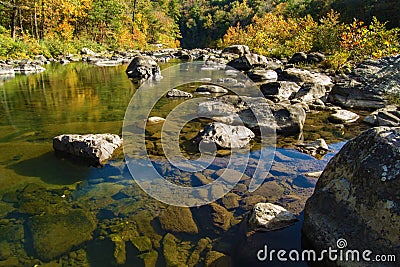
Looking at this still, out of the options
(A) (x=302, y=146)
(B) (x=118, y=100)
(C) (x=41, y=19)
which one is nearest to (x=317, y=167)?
(A) (x=302, y=146)

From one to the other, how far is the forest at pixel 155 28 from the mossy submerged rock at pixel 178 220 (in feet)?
41.5

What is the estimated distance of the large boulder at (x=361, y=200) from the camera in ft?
7.91

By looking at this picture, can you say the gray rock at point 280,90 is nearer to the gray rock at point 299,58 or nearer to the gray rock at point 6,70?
the gray rock at point 299,58

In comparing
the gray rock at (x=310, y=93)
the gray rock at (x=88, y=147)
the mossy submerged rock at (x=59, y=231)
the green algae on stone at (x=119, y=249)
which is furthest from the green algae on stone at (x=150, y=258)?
the gray rock at (x=310, y=93)

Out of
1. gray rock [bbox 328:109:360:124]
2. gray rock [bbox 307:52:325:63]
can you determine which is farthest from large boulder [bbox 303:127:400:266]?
gray rock [bbox 307:52:325:63]

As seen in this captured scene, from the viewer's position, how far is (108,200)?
3955 millimetres

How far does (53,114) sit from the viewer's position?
26.8ft

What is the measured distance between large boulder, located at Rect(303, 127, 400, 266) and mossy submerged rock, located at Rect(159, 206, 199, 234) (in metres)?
1.28

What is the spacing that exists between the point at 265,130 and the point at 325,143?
1272 mm

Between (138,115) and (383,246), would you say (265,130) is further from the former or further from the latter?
(383,246)

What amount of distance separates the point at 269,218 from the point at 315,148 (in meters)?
2.87

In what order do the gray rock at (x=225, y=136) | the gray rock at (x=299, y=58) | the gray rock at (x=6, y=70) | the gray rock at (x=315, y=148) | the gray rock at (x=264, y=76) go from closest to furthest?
the gray rock at (x=315, y=148)
the gray rock at (x=225, y=136)
the gray rock at (x=264, y=76)
the gray rock at (x=6, y=70)
the gray rock at (x=299, y=58)

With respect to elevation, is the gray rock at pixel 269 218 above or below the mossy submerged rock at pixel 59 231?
above

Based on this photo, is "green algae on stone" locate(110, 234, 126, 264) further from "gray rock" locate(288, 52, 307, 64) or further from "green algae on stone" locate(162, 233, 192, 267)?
"gray rock" locate(288, 52, 307, 64)
